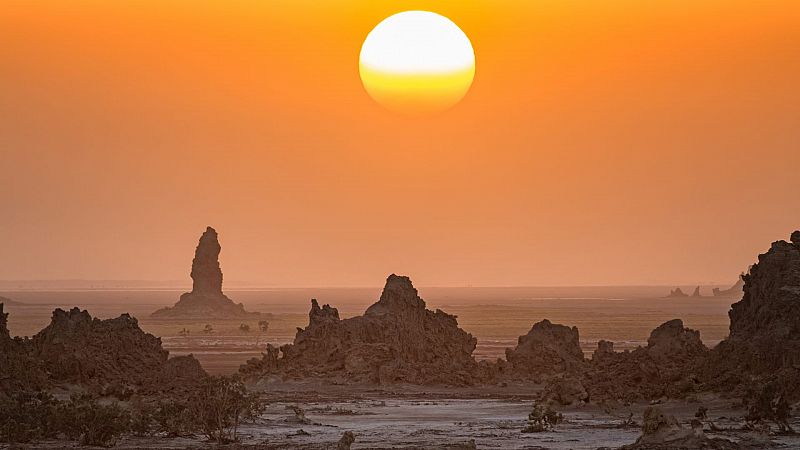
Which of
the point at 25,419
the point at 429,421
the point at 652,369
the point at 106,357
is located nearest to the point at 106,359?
the point at 106,357

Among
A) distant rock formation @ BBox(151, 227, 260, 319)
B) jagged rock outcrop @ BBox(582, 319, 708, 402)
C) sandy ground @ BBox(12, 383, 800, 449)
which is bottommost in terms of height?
sandy ground @ BBox(12, 383, 800, 449)

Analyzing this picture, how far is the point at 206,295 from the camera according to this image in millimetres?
183875

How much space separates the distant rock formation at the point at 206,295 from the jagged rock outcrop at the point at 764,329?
12665cm

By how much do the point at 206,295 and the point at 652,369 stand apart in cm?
13099

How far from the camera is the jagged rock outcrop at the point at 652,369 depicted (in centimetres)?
5625

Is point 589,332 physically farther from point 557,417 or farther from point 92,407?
point 92,407

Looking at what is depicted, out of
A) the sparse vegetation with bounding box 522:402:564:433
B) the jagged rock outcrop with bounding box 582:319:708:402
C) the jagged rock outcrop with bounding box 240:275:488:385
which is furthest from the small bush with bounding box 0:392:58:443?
the jagged rock outcrop with bounding box 240:275:488:385

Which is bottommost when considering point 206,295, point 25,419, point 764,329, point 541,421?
point 541,421

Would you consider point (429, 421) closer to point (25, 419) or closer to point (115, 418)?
point (115, 418)

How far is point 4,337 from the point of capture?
161 feet

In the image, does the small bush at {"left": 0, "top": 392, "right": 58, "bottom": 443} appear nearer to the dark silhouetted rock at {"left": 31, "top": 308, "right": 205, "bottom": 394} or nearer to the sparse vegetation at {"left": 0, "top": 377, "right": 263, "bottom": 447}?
the sparse vegetation at {"left": 0, "top": 377, "right": 263, "bottom": 447}

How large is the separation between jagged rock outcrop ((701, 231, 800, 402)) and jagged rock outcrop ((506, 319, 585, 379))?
13.4 meters

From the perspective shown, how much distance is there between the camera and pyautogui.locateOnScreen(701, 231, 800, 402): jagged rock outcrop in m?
53.0

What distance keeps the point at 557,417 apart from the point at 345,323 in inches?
945
